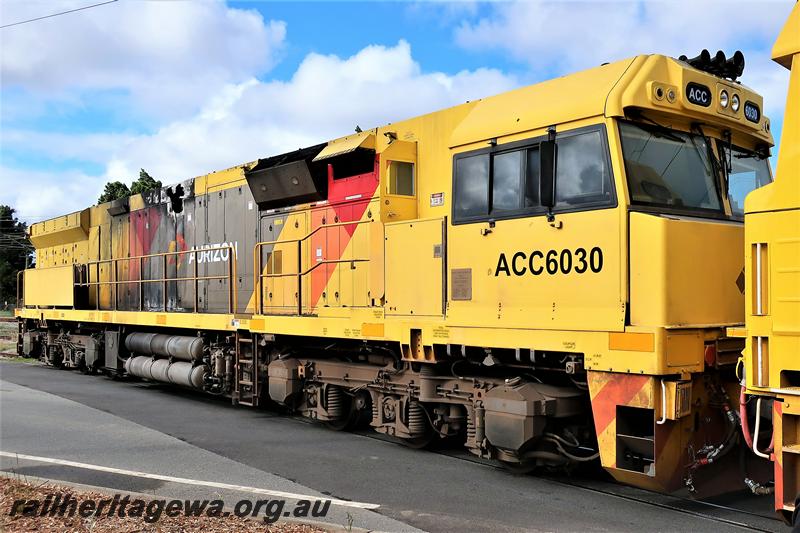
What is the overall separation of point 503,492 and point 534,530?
3.73ft

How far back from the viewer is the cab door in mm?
6199

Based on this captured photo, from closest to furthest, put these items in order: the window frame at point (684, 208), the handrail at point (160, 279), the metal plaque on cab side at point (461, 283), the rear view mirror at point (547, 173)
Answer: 1. the window frame at point (684, 208)
2. the rear view mirror at point (547, 173)
3. the metal plaque on cab side at point (461, 283)
4. the handrail at point (160, 279)

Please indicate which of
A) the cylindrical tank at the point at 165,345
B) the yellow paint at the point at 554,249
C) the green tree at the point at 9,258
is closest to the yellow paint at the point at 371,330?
the yellow paint at the point at 554,249

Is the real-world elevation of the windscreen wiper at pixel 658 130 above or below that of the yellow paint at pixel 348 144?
below

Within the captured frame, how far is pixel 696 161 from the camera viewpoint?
6703 millimetres

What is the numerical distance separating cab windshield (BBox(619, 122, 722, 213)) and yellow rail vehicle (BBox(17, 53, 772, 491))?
2 centimetres

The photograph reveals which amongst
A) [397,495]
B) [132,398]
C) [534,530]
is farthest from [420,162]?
[132,398]

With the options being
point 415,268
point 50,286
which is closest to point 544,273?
point 415,268

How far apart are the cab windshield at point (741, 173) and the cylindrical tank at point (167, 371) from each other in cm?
946

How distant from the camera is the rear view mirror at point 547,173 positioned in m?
6.52

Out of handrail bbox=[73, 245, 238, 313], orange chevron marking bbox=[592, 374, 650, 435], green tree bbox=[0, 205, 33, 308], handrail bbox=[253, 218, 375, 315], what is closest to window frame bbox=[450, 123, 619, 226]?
orange chevron marking bbox=[592, 374, 650, 435]

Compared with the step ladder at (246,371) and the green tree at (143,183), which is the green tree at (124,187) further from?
the step ladder at (246,371)

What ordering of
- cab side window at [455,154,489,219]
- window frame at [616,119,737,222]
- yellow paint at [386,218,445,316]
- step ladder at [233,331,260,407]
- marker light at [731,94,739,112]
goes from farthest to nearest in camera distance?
step ladder at [233,331,260,407]
yellow paint at [386,218,445,316]
cab side window at [455,154,489,219]
marker light at [731,94,739,112]
window frame at [616,119,737,222]

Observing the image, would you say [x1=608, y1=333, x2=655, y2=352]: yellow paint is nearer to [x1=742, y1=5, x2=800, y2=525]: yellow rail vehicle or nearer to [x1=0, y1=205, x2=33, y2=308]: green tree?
[x1=742, y1=5, x2=800, y2=525]: yellow rail vehicle
